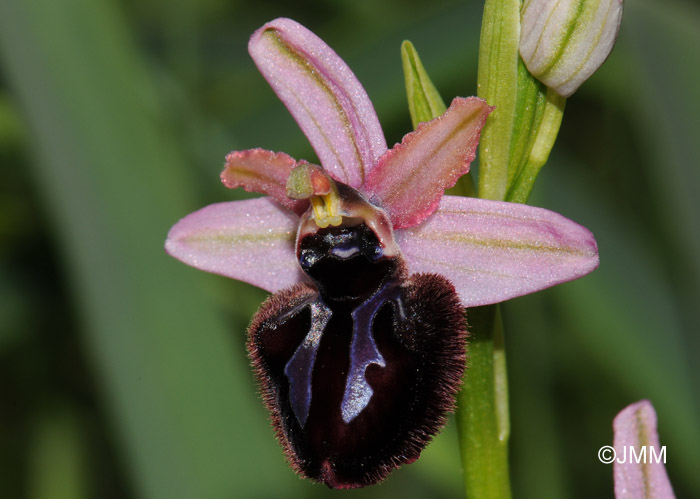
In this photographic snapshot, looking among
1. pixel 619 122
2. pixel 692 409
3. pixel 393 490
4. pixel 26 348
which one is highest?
pixel 619 122

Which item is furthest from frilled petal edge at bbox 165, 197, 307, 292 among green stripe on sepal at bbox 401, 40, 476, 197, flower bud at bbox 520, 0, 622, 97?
flower bud at bbox 520, 0, 622, 97

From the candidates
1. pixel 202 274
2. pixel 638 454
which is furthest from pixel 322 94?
pixel 202 274

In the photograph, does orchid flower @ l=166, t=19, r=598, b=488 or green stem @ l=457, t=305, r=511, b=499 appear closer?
orchid flower @ l=166, t=19, r=598, b=488

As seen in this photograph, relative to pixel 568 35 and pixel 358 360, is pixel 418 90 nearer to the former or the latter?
pixel 568 35

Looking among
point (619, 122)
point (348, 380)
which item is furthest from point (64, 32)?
point (619, 122)

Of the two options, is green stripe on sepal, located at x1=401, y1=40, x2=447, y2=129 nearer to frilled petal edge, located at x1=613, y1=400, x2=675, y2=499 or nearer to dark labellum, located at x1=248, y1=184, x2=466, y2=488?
dark labellum, located at x1=248, y1=184, x2=466, y2=488

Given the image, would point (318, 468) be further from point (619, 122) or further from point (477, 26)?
point (619, 122)
